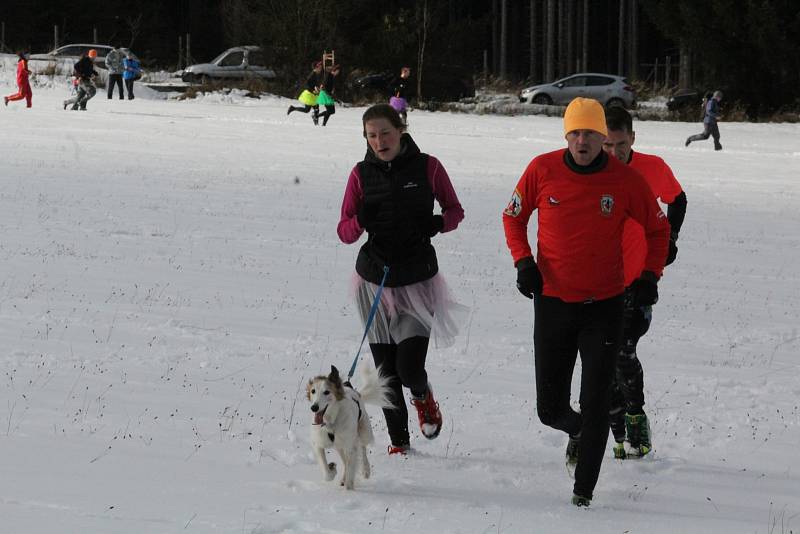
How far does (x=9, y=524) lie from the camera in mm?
4625

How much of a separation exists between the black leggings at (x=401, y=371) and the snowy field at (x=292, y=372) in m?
0.20

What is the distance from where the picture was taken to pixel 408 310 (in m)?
5.92

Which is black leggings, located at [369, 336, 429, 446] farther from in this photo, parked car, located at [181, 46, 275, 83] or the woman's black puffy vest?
parked car, located at [181, 46, 275, 83]

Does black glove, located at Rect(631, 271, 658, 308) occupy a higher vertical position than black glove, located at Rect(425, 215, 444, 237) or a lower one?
lower

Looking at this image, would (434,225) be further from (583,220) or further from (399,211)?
(583,220)

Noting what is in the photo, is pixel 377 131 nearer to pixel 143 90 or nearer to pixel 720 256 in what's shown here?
pixel 720 256

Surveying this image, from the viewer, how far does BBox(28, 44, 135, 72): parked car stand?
38.7 meters

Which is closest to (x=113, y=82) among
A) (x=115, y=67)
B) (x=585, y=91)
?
(x=115, y=67)

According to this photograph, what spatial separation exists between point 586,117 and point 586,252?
23.6 inches

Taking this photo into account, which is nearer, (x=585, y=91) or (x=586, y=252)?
(x=586, y=252)

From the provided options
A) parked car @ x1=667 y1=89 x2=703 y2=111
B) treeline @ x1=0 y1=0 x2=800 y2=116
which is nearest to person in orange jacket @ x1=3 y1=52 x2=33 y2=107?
treeline @ x1=0 y1=0 x2=800 y2=116

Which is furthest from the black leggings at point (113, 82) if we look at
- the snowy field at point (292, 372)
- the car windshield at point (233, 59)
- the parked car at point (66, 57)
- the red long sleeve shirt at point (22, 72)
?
the snowy field at point (292, 372)

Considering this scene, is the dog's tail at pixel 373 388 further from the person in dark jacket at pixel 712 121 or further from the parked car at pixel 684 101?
the parked car at pixel 684 101

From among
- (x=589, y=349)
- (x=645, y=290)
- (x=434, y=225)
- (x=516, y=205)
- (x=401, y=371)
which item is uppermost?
(x=516, y=205)
